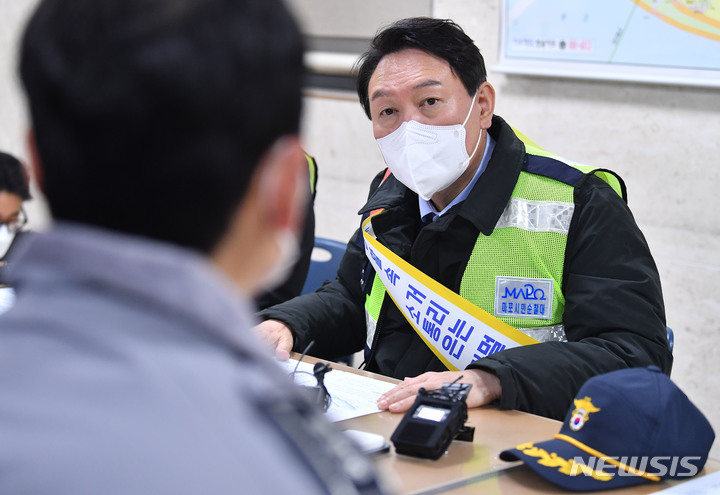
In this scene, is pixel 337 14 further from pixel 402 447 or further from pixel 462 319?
pixel 402 447

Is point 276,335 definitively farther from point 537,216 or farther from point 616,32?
point 616,32

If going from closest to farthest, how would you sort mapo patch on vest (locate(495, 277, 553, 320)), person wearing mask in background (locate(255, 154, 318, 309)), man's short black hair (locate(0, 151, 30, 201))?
mapo patch on vest (locate(495, 277, 553, 320))
person wearing mask in background (locate(255, 154, 318, 309))
man's short black hair (locate(0, 151, 30, 201))

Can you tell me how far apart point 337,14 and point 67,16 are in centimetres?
347

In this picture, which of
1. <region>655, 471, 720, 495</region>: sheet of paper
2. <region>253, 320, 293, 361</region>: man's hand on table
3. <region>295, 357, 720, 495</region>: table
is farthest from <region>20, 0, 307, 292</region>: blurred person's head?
<region>253, 320, 293, 361</region>: man's hand on table

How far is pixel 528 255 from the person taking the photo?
189 cm

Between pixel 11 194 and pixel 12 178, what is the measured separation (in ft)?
0.21

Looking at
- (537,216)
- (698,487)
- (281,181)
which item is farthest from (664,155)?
(281,181)

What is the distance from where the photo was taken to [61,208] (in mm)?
586

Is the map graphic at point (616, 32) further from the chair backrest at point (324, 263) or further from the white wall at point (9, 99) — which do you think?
the white wall at point (9, 99)

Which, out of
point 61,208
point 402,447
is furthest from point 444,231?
point 61,208

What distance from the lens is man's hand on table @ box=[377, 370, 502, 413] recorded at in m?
1.54

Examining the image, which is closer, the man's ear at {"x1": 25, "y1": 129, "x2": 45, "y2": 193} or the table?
the man's ear at {"x1": 25, "y1": 129, "x2": 45, "y2": 193}

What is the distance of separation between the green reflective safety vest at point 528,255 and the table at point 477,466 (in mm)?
393

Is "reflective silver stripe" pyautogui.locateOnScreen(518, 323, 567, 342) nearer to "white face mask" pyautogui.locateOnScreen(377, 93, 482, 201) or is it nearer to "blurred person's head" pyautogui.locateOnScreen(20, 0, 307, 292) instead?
"white face mask" pyautogui.locateOnScreen(377, 93, 482, 201)
